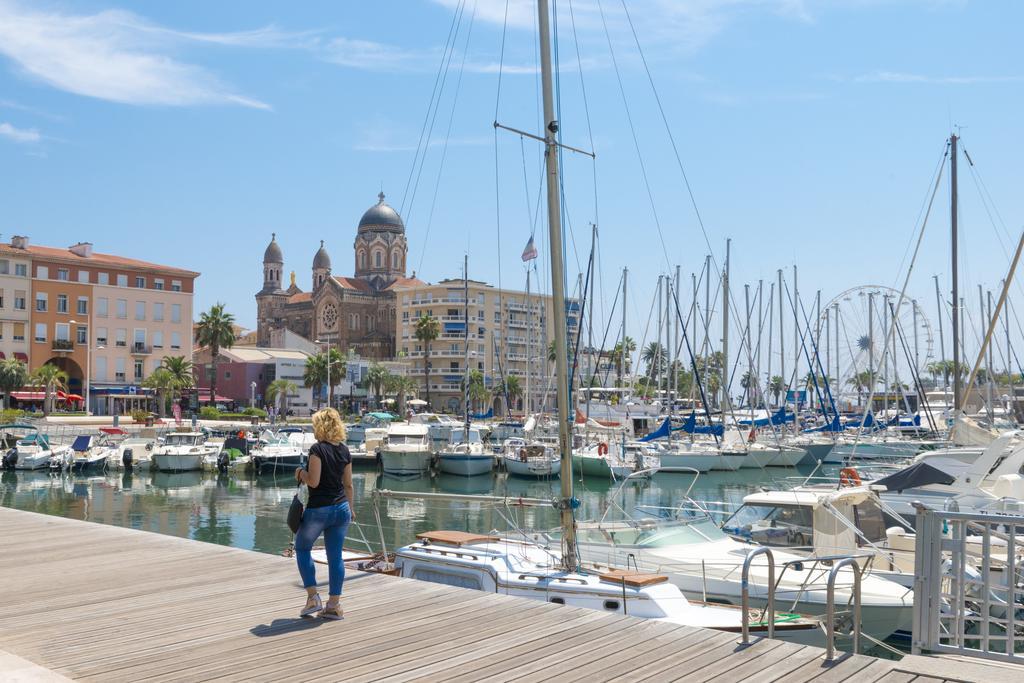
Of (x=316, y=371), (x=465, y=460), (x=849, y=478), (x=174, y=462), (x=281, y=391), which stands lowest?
(x=174, y=462)

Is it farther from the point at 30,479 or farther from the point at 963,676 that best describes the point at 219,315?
the point at 963,676

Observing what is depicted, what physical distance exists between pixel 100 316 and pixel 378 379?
103 ft

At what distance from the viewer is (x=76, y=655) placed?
7.30 metres

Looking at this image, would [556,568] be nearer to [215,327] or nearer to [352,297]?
[215,327]

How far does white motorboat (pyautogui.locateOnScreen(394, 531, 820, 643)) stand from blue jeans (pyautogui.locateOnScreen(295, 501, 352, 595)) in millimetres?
3715

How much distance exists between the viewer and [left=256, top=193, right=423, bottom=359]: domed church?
138m

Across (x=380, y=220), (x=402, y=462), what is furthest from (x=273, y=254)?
(x=402, y=462)

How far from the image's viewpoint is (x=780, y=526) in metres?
17.2

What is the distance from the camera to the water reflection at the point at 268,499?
3303cm

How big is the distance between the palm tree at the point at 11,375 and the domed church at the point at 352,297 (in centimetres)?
5309

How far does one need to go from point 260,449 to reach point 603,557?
43.3 m

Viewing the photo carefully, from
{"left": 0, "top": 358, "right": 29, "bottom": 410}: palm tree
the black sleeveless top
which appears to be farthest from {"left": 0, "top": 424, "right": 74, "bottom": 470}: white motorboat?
the black sleeveless top

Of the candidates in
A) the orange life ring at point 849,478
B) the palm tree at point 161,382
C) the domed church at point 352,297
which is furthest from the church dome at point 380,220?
the orange life ring at point 849,478

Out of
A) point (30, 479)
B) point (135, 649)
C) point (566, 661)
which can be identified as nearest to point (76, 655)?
point (135, 649)
